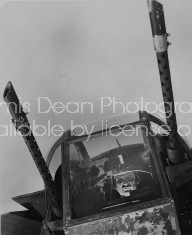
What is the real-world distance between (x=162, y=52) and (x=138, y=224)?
93 cm

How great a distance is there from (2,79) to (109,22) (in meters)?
1.41

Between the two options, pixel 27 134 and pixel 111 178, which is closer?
pixel 27 134

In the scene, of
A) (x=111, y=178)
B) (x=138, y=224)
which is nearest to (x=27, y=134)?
(x=111, y=178)

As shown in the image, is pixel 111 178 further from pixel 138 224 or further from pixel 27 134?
pixel 27 134

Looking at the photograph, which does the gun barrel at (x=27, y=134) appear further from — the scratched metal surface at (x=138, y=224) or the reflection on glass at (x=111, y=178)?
the scratched metal surface at (x=138, y=224)

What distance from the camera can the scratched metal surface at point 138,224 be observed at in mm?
1627

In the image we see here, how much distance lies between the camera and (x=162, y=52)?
4.74 ft

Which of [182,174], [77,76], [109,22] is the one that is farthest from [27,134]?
[109,22]

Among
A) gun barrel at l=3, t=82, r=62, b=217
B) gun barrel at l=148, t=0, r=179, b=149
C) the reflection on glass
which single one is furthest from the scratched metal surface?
gun barrel at l=148, t=0, r=179, b=149

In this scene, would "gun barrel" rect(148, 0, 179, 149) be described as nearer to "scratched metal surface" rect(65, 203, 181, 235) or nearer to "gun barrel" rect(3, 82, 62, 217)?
"scratched metal surface" rect(65, 203, 181, 235)

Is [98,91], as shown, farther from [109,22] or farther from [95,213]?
[95,213]

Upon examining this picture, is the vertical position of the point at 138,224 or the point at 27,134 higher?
the point at 27,134

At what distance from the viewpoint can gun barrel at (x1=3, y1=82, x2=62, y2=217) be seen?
1547 millimetres

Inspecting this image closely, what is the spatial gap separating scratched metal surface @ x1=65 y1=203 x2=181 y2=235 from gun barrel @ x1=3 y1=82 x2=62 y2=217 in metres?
0.32
